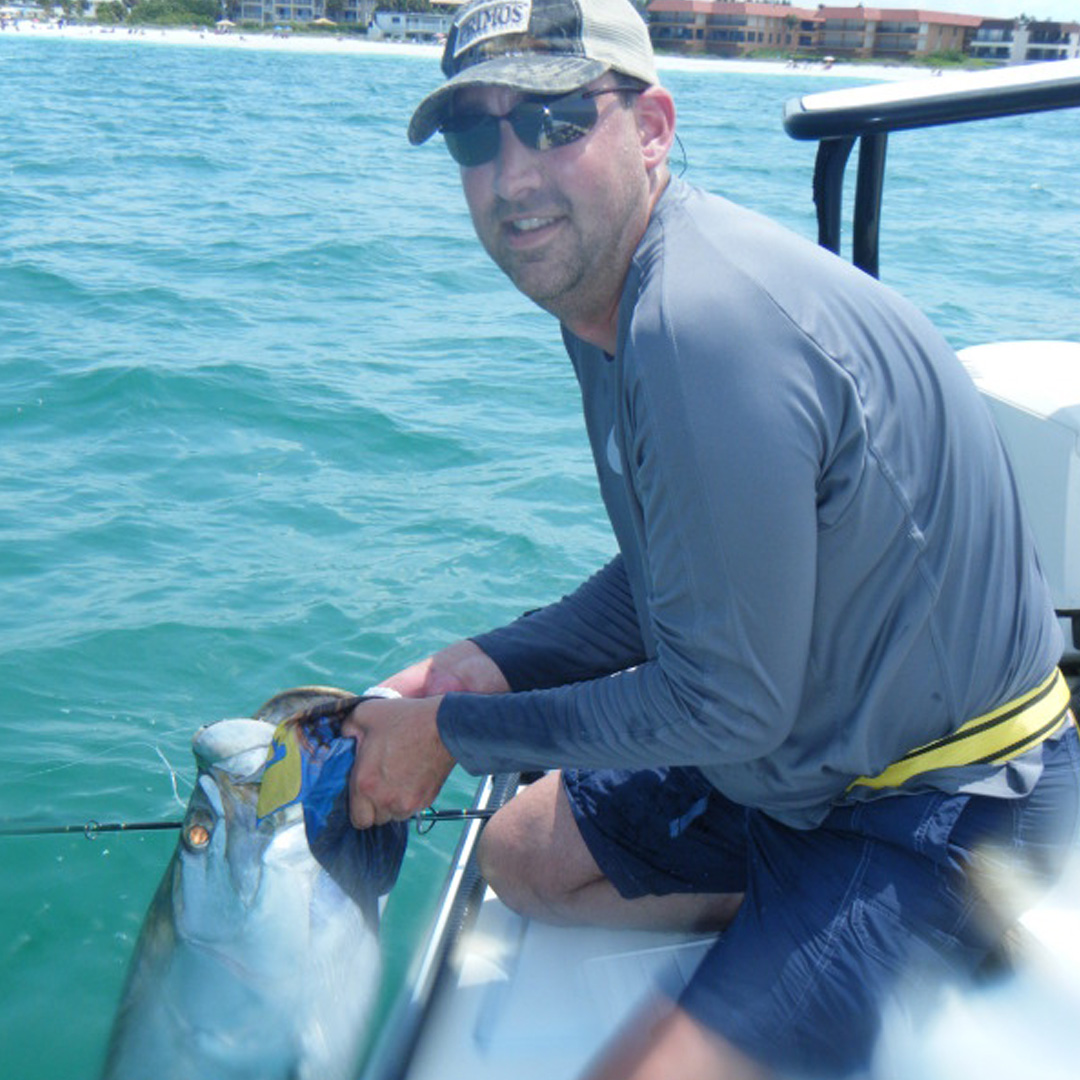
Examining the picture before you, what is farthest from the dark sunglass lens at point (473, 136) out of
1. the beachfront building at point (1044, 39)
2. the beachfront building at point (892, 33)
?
the beachfront building at point (892, 33)

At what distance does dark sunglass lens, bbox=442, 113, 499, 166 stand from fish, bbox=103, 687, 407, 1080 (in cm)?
84

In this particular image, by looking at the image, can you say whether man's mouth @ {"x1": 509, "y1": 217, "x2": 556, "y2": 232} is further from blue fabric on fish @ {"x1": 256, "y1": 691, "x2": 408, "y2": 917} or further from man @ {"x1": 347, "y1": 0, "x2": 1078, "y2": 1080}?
blue fabric on fish @ {"x1": 256, "y1": 691, "x2": 408, "y2": 917}

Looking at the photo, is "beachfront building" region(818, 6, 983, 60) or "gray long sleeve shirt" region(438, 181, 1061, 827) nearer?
"gray long sleeve shirt" region(438, 181, 1061, 827)

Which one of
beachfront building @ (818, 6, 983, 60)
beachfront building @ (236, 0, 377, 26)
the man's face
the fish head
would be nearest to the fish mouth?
the fish head

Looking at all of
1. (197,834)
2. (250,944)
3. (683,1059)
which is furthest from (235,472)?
(683,1059)

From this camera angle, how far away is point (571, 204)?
1.73 meters

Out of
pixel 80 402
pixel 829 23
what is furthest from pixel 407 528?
pixel 829 23

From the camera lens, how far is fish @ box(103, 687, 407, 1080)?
6.18 ft

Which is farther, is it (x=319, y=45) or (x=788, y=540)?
(x=319, y=45)

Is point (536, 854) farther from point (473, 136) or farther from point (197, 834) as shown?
point (473, 136)

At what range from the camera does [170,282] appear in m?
10.5

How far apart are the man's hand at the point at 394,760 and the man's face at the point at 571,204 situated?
0.63m

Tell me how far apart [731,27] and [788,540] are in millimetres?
92334

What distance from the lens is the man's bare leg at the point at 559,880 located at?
214cm
